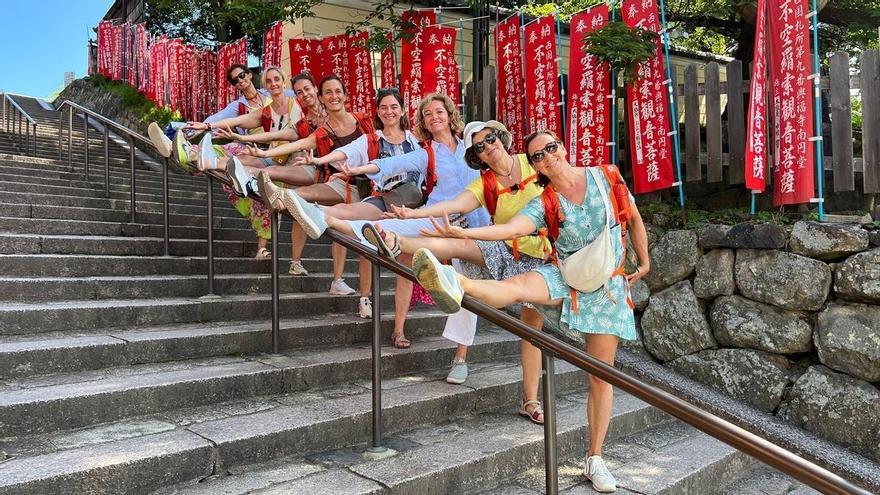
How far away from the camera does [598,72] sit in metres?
5.79

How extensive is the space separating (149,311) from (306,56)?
19.1ft

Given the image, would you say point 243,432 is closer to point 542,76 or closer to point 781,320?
point 781,320

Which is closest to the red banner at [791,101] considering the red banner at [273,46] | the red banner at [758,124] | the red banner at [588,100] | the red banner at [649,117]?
the red banner at [758,124]

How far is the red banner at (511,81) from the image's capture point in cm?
661

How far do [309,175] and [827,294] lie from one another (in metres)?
4.06

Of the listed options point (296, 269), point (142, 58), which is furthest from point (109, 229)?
point (142, 58)

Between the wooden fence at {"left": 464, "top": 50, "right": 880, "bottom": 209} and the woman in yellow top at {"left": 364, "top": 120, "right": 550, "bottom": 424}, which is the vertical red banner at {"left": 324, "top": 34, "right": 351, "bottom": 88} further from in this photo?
the woman in yellow top at {"left": 364, "top": 120, "right": 550, "bottom": 424}

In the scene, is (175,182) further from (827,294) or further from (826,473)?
(826,473)

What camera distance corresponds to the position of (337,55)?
842cm

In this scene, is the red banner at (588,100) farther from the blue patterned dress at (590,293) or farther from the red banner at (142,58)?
the red banner at (142,58)

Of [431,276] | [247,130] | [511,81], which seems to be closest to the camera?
[431,276]

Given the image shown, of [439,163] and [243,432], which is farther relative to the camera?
[439,163]

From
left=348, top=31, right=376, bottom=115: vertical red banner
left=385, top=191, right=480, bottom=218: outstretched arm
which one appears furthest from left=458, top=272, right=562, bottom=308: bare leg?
left=348, top=31, right=376, bottom=115: vertical red banner

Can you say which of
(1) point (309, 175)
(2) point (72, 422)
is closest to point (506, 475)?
(2) point (72, 422)
